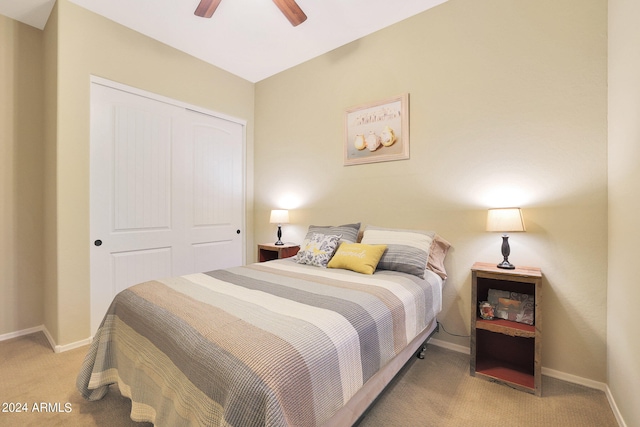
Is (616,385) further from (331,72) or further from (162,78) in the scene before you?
(162,78)

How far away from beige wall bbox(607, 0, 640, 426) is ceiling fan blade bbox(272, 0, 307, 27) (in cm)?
187

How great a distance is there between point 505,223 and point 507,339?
2.96ft

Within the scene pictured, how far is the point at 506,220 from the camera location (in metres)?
1.89

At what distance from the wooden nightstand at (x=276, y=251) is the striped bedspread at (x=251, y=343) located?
1.22 meters

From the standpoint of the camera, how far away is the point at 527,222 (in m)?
2.04

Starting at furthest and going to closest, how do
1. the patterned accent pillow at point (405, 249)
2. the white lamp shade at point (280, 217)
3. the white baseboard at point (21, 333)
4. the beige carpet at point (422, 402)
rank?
the white lamp shade at point (280, 217)
the white baseboard at point (21, 333)
the patterned accent pillow at point (405, 249)
the beige carpet at point (422, 402)

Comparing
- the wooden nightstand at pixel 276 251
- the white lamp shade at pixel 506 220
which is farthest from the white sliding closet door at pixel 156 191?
the white lamp shade at pixel 506 220

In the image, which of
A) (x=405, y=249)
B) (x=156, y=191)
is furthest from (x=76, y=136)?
(x=405, y=249)

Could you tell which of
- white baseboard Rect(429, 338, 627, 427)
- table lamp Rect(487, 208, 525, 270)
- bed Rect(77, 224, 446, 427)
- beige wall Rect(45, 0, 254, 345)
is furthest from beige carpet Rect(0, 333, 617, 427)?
table lamp Rect(487, 208, 525, 270)

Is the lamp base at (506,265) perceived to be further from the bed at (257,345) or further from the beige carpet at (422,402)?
the beige carpet at (422,402)

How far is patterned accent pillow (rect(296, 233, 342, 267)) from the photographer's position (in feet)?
7.77

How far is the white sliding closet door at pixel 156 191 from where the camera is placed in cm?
257

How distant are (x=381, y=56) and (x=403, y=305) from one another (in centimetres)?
236

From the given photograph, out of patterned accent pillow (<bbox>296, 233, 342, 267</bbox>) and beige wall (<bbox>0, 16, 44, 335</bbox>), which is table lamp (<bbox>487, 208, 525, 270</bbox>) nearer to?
patterned accent pillow (<bbox>296, 233, 342, 267</bbox>)
